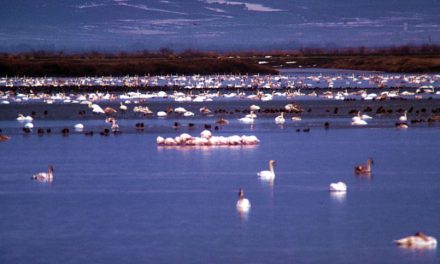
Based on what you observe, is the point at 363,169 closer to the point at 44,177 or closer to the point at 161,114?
the point at 44,177

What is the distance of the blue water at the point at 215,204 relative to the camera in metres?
12.2

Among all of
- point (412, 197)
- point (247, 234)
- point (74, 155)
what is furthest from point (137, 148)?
point (247, 234)

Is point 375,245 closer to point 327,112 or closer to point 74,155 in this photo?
point 74,155

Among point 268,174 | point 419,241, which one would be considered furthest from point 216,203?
point 419,241

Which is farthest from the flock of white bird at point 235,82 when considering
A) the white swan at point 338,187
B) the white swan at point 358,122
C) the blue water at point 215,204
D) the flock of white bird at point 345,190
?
the white swan at point 338,187

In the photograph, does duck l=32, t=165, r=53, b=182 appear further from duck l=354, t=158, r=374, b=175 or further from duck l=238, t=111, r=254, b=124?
duck l=238, t=111, r=254, b=124

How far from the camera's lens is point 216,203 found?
15.5 meters

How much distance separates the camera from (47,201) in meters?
16.0

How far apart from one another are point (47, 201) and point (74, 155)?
21.7 ft

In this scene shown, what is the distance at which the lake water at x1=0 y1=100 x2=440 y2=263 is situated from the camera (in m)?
12.2

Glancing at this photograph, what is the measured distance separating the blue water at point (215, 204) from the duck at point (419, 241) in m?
0.13

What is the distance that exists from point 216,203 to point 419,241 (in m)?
3.87

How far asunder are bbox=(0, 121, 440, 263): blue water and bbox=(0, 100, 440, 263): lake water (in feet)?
0.07

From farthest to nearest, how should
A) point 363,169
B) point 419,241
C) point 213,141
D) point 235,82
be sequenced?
1. point 235,82
2. point 213,141
3. point 363,169
4. point 419,241
